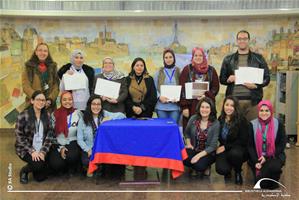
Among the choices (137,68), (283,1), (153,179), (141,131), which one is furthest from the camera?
(283,1)

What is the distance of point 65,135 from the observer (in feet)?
13.8

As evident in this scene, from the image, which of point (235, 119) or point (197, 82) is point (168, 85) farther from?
point (235, 119)

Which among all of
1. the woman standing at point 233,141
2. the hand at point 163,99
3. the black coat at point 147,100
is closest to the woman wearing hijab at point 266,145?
the woman standing at point 233,141

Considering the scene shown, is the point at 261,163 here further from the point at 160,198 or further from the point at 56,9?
the point at 56,9

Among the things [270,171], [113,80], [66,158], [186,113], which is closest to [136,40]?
[113,80]

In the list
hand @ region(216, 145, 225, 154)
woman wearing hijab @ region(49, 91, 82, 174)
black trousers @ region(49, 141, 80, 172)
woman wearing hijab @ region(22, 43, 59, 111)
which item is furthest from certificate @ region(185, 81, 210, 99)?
woman wearing hijab @ region(22, 43, 59, 111)

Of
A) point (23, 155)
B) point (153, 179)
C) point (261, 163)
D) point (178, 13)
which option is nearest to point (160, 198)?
point (153, 179)

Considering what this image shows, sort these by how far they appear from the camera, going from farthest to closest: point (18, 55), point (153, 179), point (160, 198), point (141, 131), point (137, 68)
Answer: point (18, 55) → point (137, 68) → point (153, 179) → point (141, 131) → point (160, 198)

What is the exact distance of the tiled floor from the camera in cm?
362

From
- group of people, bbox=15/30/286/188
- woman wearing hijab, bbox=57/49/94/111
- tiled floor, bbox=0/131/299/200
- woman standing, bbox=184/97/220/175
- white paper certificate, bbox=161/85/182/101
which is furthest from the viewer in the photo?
woman wearing hijab, bbox=57/49/94/111

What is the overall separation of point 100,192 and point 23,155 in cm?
96

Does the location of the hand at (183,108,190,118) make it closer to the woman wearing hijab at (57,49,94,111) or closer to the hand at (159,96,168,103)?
the hand at (159,96,168,103)

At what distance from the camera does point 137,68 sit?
14.6 feet

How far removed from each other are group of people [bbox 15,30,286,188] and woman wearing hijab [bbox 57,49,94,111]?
0.01m
